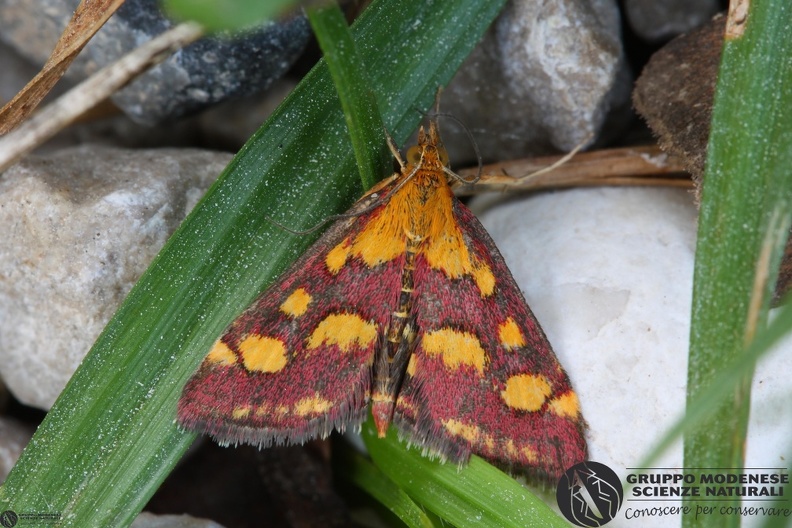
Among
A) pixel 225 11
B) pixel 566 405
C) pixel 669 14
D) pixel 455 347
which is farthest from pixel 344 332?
pixel 669 14

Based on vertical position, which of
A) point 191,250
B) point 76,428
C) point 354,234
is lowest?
point 76,428

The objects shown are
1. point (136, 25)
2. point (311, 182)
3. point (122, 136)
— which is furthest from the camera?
point (122, 136)

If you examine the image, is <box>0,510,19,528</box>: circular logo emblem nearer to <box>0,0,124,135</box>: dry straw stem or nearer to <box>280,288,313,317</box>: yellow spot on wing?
<box>280,288,313,317</box>: yellow spot on wing

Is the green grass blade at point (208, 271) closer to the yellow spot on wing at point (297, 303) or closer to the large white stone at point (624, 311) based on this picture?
the yellow spot on wing at point (297, 303)

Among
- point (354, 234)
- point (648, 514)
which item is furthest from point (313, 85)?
point (648, 514)

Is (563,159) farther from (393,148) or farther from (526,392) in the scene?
(526,392)

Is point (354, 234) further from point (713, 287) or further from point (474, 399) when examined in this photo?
point (713, 287)

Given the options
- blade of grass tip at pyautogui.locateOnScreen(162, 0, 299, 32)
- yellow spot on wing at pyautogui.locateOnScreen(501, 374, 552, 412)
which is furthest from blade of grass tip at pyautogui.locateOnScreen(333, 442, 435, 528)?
blade of grass tip at pyautogui.locateOnScreen(162, 0, 299, 32)
